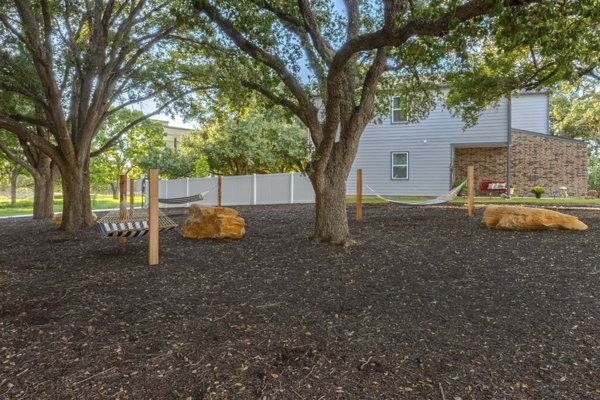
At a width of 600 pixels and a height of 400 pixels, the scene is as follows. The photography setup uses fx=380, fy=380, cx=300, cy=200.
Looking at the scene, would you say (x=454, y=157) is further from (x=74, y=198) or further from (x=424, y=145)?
(x=74, y=198)

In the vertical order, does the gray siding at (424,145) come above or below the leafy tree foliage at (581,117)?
below

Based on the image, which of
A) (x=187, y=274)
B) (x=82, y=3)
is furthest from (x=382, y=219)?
(x=82, y=3)

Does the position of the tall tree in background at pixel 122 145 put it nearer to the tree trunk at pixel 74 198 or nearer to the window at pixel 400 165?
the tree trunk at pixel 74 198

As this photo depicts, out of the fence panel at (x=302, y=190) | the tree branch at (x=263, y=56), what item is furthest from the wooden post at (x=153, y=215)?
the fence panel at (x=302, y=190)

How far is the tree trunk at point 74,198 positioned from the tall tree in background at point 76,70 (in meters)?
0.02

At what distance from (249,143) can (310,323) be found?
1598 cm

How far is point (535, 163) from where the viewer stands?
1606 centimetres

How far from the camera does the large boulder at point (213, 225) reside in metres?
6.57

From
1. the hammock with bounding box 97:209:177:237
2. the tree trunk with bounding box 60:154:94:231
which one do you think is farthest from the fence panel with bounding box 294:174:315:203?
the hammock with bounding box 97:209:177:237

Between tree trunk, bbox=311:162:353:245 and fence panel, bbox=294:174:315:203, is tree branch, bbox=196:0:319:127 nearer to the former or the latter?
tree trunk, bbox=311:162:353:245

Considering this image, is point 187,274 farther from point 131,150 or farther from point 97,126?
point 131,150

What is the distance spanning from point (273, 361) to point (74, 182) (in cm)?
793

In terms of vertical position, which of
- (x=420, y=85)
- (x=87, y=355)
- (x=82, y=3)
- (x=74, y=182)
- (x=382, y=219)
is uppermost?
(x=82, y=3)

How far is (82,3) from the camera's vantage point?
809cm
